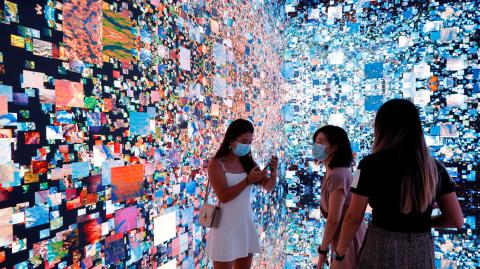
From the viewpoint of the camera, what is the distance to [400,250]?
4.61ft

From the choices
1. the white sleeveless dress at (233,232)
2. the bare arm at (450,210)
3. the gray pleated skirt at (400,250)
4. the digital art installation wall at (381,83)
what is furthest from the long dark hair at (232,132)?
the digital art installation wall at (381,83)

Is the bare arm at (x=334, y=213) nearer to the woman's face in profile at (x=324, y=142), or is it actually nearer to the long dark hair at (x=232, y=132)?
the woman's face in profile at (x=324, y=142)

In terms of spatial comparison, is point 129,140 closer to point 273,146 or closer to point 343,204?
point 343,204

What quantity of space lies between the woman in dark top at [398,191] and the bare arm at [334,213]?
281mm

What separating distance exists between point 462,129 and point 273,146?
1744mm

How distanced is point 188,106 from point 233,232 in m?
0.77

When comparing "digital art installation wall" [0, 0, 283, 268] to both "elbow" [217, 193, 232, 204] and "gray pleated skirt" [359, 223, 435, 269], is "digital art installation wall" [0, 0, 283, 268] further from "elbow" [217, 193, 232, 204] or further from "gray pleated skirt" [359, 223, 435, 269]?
"gray pleated skirt" [359, 223, 435, 269]

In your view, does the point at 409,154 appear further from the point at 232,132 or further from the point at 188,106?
the point at 188,106

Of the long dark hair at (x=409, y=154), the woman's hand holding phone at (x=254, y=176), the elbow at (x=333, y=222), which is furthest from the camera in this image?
the woman's hand holding phone at (x=254, y=176)

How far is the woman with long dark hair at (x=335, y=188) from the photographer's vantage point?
180 cm

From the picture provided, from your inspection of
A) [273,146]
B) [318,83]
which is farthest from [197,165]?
[318,83]

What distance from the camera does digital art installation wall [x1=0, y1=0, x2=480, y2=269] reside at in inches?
44.4

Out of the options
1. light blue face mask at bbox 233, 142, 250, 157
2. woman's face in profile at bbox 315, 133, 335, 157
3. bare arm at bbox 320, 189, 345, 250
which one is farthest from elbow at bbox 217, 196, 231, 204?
woman's face in profile at bbox 315, 133, 335, 157

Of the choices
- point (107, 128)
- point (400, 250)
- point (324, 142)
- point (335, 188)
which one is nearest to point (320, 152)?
point (324, 142)
